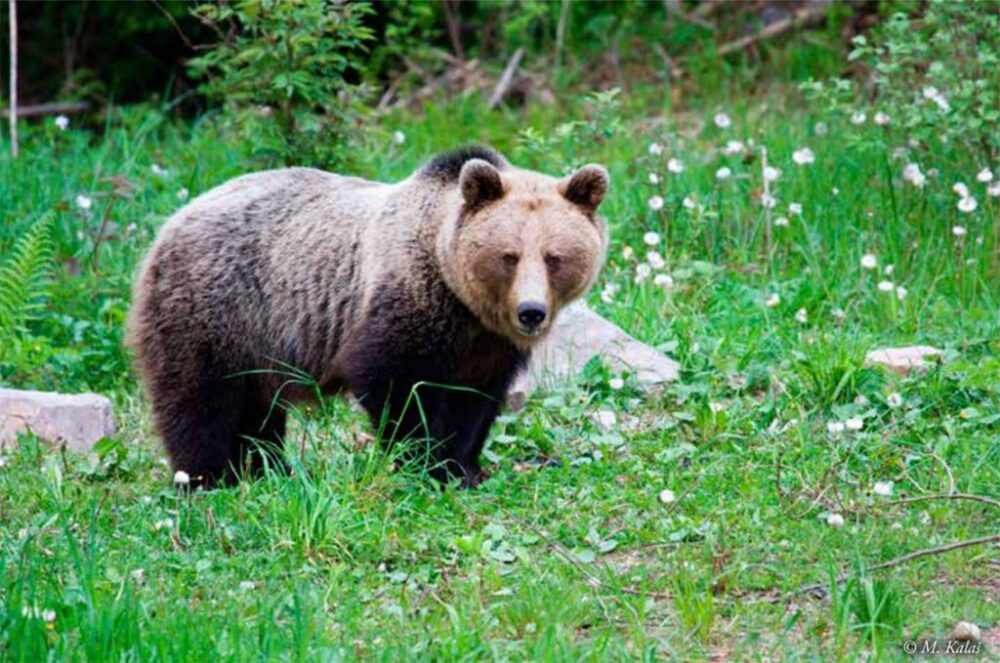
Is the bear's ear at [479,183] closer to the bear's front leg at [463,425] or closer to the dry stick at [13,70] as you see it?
the bear's front leg at [463,425]

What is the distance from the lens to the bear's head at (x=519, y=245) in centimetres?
578

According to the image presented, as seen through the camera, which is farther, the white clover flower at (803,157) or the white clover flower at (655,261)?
the white clover flower at (803,157)

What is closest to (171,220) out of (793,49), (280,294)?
(280,294)

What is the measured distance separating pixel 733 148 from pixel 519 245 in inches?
121

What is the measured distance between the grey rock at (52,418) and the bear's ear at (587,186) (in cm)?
224

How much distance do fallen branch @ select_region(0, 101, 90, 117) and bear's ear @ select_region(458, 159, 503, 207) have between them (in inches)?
294

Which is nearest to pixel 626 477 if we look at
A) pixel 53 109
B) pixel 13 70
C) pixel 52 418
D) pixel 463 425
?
pixel 463 425

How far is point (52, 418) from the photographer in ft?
21.6

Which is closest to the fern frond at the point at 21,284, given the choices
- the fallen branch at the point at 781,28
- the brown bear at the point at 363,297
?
the brown bear at the point at 363,297

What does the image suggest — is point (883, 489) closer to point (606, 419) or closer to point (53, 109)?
point (606, 419)

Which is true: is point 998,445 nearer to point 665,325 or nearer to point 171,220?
point 665,325

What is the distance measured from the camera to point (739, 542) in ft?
17.3

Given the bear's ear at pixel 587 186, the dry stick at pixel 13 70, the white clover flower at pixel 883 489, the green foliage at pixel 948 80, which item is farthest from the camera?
the dry stick at pixel 13 70

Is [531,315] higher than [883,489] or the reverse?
higher
